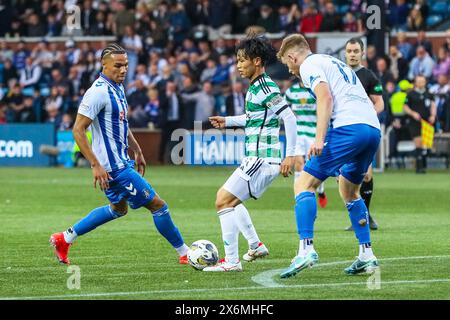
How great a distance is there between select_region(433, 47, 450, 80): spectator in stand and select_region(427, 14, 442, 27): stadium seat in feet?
10.9

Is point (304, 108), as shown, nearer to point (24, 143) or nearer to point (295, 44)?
point (295, 44)

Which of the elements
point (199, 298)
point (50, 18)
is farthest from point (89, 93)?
point (50, 18)

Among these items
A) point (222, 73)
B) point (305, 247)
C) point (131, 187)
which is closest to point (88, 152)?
point (131, 187)

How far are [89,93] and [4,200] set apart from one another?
9995 mm

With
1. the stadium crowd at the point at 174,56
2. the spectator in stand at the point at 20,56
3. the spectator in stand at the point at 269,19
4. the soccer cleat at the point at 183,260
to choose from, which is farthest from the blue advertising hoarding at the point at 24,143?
the soccer cleat at the point at 183,260

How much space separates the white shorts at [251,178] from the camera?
1102cm

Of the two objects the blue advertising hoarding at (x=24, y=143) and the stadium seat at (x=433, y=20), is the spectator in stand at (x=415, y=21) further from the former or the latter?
the blue advertising hoarding at (x=24, y=143)

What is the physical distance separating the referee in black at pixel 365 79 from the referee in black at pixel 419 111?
44.3 feet

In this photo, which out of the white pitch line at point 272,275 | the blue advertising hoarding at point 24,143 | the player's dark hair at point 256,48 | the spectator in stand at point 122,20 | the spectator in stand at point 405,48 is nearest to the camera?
the white pitch line at point 272,275

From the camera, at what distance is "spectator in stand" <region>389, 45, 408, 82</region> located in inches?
1197

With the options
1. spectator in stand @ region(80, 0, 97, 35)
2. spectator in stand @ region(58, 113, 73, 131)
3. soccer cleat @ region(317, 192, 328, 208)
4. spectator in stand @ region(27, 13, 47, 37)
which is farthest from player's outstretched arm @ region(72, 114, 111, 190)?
spectator in stand @ region(27, 13, 47, 37)

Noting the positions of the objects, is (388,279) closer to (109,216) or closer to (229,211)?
(229,211)

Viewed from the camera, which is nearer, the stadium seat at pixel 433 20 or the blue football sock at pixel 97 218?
the blue football sock at pixel 97 218
